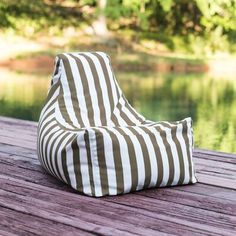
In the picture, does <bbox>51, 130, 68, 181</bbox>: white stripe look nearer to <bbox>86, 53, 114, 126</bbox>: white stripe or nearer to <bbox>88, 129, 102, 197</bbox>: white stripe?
<bbox>88, 129, 102, 197</bbox>: white stripe

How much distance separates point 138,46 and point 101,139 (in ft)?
35.3

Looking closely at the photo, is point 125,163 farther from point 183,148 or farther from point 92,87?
point 92,87

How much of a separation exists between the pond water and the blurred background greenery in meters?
0.01

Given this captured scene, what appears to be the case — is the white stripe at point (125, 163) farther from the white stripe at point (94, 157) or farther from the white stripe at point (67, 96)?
the white stripe at point (67, 96)

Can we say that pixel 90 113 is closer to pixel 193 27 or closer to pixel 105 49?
pixel 105 49

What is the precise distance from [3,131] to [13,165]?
37.8 inches

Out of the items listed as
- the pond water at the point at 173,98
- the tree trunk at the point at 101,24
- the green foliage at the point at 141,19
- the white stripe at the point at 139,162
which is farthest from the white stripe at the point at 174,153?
the tree trunk at the point at 101,24

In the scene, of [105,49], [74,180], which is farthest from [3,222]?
[105,49]

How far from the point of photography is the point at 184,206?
2080 mm

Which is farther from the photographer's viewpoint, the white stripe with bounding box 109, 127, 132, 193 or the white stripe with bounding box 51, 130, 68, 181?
the white stripe with bounding box 51, 130, 68, 181

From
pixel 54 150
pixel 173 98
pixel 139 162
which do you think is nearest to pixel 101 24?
pixel 173 98

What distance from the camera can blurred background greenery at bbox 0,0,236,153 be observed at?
7684 millimetres

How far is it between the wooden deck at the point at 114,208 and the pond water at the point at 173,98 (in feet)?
5.40

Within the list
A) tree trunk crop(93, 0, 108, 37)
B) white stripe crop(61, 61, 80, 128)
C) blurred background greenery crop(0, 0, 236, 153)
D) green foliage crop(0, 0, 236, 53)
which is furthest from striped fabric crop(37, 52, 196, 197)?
tree trunk crop(93, 0, 108, 37)
